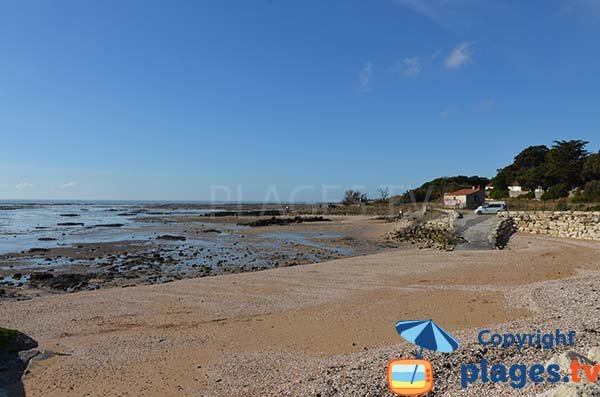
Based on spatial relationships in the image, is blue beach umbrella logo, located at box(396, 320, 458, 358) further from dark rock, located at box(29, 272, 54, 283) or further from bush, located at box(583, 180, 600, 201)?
bush, located at box(583, 180, 600, 201)

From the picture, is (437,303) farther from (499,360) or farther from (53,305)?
(53,305)

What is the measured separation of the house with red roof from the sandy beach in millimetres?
35456

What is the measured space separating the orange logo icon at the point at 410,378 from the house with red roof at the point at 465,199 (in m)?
47.0

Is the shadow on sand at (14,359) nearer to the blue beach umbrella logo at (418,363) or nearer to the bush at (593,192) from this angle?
the blue beach umbrella logo at (418,363)

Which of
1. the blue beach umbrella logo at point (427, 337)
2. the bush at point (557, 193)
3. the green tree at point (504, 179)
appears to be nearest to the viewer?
the blue beach umbrella logo at point (427, 337)

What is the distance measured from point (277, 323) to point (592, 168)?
4923cm

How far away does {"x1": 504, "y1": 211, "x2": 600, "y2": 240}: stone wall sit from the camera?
75.5ft

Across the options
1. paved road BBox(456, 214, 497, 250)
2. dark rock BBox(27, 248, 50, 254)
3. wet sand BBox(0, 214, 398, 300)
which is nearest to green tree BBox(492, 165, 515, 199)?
paved road BBox(456, 214, 497, 250)

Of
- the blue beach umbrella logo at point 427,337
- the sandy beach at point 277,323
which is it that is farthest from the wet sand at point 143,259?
the blue beach umbrella logo at point 427,337

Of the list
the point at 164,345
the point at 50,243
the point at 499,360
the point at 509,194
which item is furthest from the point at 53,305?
the point at 509,194

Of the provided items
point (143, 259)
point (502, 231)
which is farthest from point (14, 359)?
point (502, 231)

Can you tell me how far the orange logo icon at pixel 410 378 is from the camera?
451cm

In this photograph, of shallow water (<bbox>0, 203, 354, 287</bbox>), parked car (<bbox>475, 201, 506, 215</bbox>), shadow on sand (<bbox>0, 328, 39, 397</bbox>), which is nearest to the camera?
shadow on sand (<bbox>0, 328, 39, 397</bbox>)

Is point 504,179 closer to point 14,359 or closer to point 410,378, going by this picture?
point 410,378
